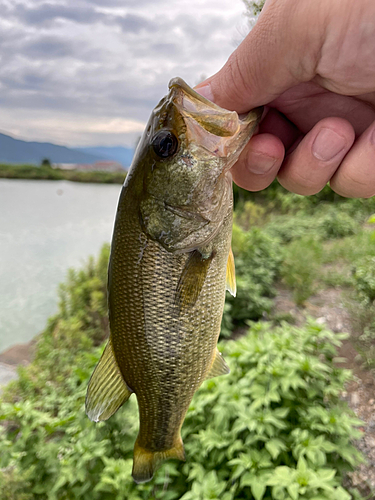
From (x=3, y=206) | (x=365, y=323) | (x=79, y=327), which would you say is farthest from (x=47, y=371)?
(x=3, y=206)

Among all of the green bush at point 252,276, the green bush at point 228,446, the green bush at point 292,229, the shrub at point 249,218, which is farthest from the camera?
the shrub at point 249,218

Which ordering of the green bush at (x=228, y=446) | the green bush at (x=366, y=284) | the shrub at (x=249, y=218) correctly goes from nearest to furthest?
the green bush at (x=228, y=446) < the green bush at (x=366, y=284) < the shrub at (x=249, y=218)

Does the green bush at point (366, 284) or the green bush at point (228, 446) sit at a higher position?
the green bush at point (366, 284)

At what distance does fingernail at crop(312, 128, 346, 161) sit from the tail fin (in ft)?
4.59

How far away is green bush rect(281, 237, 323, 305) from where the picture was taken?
199 inches

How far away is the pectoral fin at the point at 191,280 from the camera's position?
129cm

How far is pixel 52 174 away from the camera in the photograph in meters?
10.9

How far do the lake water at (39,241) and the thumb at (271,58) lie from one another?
5388 millimetres

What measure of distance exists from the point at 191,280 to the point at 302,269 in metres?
4.37

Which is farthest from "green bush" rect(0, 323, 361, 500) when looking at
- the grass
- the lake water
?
the grass

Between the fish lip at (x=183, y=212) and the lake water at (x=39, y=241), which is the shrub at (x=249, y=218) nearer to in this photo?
the lake water at (x=39, y=241)

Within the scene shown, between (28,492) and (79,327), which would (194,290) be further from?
(79,327)

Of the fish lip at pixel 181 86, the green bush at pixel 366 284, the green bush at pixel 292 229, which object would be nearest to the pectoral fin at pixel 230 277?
the fish lip at pixel 181 86

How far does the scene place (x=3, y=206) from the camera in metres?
8.81
